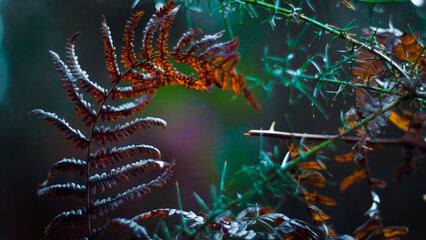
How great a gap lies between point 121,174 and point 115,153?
0.02 meters

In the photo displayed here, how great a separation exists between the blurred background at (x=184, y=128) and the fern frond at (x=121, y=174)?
55cm

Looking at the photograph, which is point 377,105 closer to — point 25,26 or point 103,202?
point 103,202

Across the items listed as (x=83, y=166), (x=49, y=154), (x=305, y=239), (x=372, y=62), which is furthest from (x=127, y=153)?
(x=49, y=154)

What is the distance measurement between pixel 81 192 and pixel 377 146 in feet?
1.07

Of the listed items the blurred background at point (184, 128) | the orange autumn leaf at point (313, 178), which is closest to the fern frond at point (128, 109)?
the orange autumn leaf at point (313, 178)

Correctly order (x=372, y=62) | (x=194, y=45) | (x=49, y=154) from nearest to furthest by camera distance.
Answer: (x=194, y=45) → (x=372, y=62) → (x=49, y=154)

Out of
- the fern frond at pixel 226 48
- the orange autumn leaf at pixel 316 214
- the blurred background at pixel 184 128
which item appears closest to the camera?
the fern frond at pixel 226 48

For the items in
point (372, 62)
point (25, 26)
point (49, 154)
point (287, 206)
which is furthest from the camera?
point (25, 26)

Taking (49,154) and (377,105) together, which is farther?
(49,154)

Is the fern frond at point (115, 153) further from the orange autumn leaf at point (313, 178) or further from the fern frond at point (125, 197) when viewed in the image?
the orange autumn leaf at point (313, 178)

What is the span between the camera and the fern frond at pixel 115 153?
325 millimetres

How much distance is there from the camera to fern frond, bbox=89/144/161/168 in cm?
33

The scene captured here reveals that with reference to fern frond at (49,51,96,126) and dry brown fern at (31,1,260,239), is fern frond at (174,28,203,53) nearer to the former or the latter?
dry brown fern at (31,1,260,239)

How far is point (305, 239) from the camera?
34cm
